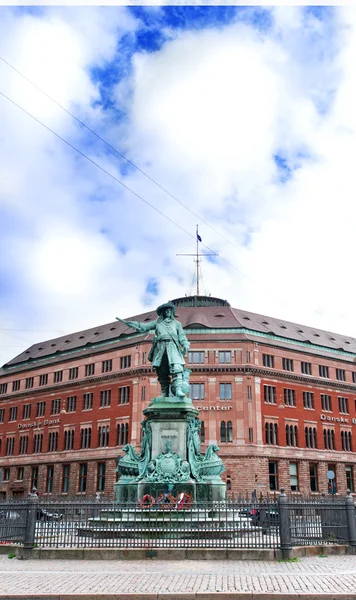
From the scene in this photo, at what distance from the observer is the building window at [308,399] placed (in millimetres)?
66375

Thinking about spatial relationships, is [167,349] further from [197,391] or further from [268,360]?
[268,360]

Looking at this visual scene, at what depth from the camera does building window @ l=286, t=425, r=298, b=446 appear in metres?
63.4

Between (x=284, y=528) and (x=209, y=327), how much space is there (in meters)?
50.2

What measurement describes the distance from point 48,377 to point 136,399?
53.9 ft

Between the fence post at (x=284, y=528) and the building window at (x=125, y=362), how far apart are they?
5151cm

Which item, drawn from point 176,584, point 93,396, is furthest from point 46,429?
point 176,584

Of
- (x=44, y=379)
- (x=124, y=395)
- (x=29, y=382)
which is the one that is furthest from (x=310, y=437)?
(x=29, y=382)

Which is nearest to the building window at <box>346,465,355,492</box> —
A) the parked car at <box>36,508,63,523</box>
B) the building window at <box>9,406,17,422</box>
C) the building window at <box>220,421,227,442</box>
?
the building window at <box>220,421,227,442</box>

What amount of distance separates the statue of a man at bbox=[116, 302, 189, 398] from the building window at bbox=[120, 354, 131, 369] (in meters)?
44.8

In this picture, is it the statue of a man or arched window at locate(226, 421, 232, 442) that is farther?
arched window at locate(226, 421, 232, 442)

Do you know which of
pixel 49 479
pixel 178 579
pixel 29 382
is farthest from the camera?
pixel 29 382

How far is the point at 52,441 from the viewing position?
71.9 meters

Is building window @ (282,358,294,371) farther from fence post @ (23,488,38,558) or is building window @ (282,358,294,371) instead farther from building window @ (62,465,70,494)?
fence post @ (23,488,38,558)

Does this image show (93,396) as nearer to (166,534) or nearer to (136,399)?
(136,399)
